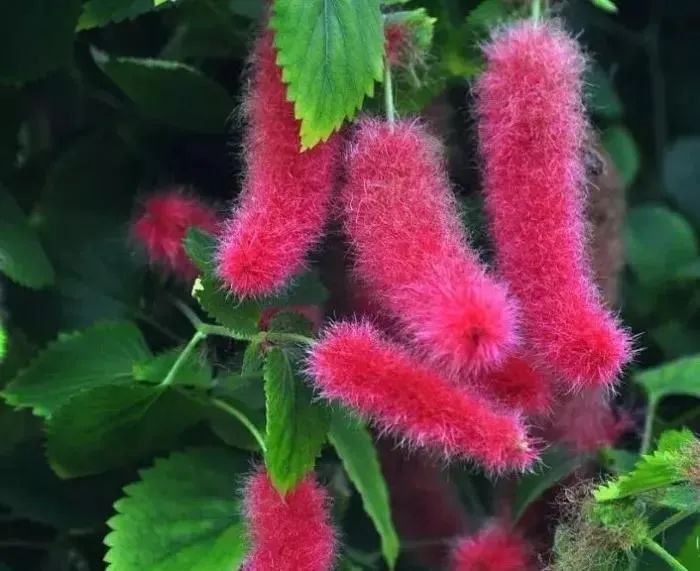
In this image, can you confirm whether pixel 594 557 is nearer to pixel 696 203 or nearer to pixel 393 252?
pixel 393 252

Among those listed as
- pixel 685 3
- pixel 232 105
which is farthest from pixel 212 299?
pixel 685 3

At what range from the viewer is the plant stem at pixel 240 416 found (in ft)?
1.67

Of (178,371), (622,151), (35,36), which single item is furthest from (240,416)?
(622,151)

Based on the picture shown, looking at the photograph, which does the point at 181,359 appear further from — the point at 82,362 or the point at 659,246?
the point at 659,246

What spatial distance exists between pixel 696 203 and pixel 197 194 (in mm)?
545

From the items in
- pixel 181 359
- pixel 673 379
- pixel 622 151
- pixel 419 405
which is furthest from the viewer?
pixel 622 151

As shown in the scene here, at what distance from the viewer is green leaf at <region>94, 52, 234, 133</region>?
0.54 meters

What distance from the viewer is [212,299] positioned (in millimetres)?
454

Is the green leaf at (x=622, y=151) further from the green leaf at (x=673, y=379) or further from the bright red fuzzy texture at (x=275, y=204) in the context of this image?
the bright red fuzzy texture at (x=275, y=204)

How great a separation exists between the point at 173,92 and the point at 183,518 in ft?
0.79

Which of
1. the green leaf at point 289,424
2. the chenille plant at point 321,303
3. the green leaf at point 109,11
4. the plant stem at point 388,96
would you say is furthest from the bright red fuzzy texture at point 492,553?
the green leaf at point 109,11

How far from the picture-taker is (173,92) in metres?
0.56

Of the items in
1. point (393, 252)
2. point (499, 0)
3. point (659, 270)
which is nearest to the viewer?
point (393, 252)

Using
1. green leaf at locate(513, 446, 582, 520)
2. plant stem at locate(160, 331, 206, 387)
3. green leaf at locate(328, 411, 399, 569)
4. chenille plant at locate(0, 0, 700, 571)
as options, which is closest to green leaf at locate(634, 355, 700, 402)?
chenille plant at locate(0, 0, 700, 571)
